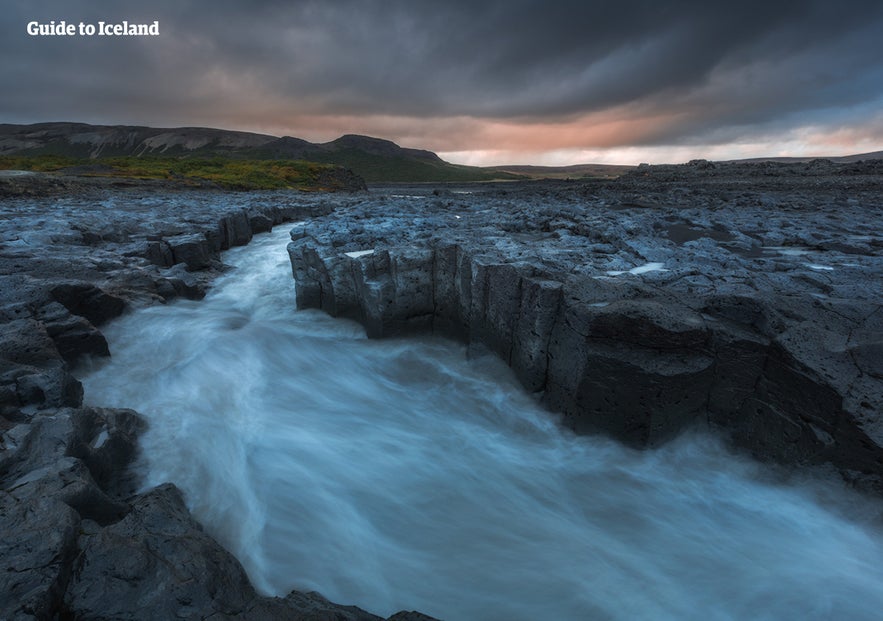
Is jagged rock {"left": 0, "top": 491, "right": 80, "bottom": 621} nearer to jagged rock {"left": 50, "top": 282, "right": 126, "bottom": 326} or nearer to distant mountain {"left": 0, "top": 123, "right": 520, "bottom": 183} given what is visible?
jagged rock {"left": 50, "top": 282, "right": 126, "bottom": 326}

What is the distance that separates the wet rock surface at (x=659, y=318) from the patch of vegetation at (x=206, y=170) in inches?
1547

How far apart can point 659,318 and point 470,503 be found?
10.4ft

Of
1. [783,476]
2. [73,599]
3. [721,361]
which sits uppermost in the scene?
[721,361]

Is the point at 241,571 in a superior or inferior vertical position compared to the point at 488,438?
superior

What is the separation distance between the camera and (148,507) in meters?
3.52

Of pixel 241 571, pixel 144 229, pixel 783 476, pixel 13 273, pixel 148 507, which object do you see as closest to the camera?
pixel 241 571

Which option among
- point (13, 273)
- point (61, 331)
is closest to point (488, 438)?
point (61, 331)

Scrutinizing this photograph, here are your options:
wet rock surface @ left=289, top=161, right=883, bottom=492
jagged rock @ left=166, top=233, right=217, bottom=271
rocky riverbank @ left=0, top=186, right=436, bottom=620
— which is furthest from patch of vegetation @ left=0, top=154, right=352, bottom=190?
wet rock surface @ left=289, top=161, right=883, bottom=492

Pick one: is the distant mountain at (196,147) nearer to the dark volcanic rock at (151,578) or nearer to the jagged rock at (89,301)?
the jagged rock at (89,301)

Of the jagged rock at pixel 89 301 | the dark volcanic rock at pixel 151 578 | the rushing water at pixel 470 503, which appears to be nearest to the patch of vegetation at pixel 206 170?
the jagged rock at pixel 89 301

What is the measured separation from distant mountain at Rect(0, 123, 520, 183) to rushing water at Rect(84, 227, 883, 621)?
129m

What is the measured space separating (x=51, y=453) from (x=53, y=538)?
4.39 feet

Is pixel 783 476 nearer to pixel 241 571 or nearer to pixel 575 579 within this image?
pixel 575 579

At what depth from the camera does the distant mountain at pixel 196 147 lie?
138 meters
